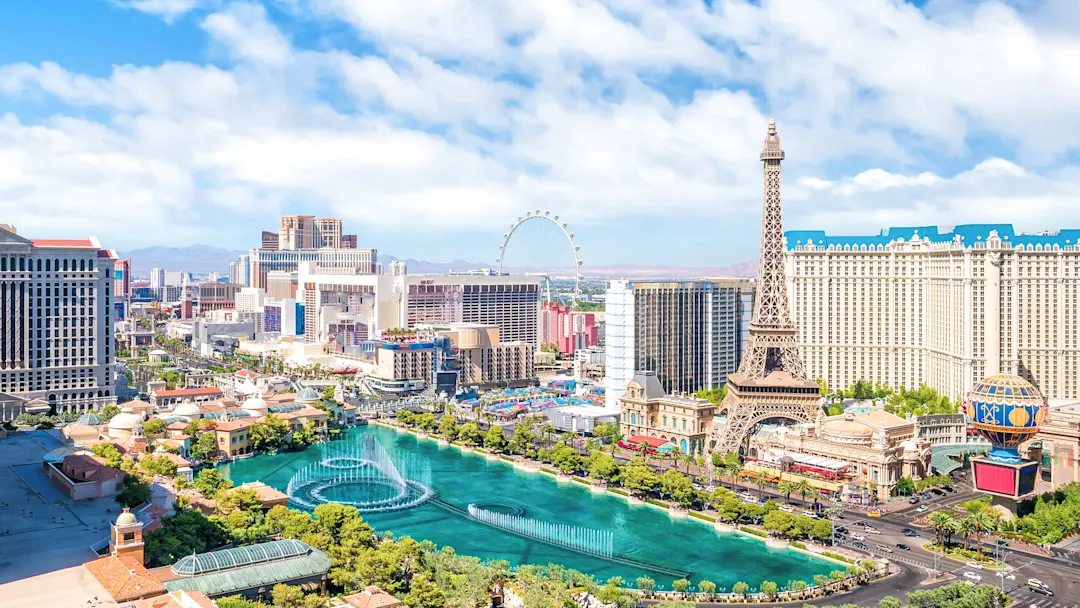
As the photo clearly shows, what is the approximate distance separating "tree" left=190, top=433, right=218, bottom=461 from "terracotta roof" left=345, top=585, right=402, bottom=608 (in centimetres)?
3824

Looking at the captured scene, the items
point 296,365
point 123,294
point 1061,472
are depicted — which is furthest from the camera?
point 123,294

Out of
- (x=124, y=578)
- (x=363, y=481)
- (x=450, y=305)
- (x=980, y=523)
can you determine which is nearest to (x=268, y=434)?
(x=363, y=481)

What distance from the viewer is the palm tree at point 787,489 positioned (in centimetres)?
5834

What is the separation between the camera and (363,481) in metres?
65.9

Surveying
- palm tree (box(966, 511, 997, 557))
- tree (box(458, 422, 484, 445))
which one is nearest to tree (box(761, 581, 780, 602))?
palm tree (box(966, 511, 997, 557))

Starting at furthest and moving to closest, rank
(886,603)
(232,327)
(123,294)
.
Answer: (123,294) < (232,327) < (886,603)

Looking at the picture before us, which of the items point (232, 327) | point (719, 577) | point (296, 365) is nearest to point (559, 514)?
point (719, 577)

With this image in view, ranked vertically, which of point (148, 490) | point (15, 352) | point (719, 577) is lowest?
point (719, 577)

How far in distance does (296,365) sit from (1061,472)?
96.3 metres

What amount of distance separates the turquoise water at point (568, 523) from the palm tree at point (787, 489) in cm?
744

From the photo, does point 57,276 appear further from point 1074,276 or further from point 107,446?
point 1074,276

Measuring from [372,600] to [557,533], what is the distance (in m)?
17.8

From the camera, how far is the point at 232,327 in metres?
155

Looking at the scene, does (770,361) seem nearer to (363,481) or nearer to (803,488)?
(803,488)
